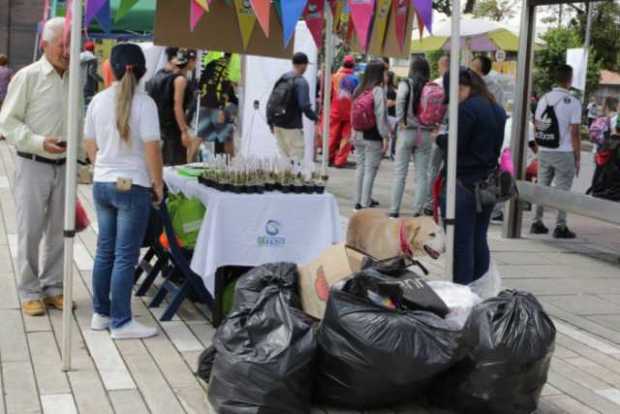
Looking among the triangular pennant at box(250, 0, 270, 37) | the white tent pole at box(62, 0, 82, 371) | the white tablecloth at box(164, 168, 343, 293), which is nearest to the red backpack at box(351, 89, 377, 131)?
the white tablecloth at box(164, 168, 343, 293)

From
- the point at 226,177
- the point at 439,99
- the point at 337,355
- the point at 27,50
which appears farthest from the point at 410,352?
the point at 27,50

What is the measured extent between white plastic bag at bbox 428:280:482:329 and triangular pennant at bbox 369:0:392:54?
1.91 meters

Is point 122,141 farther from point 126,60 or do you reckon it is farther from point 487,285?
point 487,285

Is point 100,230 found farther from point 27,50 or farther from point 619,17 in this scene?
point 27,50

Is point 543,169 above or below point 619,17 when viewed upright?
below

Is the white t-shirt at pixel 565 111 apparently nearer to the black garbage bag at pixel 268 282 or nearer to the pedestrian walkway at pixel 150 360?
the pedestrian walkway at pixel 150 360

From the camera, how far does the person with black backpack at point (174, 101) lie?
9383 millimetres

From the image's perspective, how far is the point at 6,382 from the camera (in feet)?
14.5

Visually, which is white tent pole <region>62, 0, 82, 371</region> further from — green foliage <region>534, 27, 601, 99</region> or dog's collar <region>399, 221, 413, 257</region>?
green foliage <region>534, 27, 601, 99</region>

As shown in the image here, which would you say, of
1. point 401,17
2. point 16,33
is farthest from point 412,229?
point 16,33

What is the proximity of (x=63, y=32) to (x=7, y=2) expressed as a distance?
29.8 meters

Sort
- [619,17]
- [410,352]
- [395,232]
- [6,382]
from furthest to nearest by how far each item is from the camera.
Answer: [619,17], [395,232], [6,382], [410,352]

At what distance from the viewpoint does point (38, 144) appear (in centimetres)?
527

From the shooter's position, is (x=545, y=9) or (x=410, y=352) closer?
(x=410, y=352)
